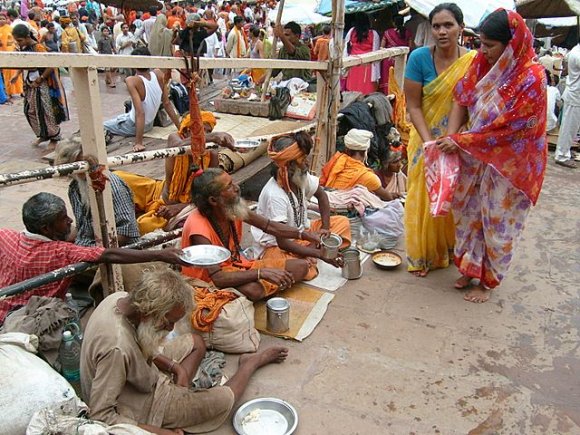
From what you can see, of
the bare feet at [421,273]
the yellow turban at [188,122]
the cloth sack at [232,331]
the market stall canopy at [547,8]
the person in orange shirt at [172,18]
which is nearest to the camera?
the cloth sack at [232,331]

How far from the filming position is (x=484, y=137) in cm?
341

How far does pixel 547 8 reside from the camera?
10469 mm

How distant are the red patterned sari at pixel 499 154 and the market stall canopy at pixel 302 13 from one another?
32.8ft

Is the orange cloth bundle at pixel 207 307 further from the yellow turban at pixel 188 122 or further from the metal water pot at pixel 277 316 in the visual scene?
the yellow turban at pixel 188 122

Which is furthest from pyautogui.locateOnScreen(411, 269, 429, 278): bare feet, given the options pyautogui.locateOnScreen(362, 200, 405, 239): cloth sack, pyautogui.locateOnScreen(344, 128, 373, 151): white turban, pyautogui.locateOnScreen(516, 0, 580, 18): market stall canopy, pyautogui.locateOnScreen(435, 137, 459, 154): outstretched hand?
pyautogui.locateOnScreen(516, 0, 580, 18): market stall canopy

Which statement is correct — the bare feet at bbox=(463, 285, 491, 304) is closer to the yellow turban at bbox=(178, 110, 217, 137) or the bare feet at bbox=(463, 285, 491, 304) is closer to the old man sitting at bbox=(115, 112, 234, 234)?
the old man sitting at bbox=(115, 112, 234, 234)

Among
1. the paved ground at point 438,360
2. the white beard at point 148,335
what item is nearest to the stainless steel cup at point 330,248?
the paved ground at point 438,360

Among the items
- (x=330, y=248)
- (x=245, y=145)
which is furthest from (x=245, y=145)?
(x=330, y=248)

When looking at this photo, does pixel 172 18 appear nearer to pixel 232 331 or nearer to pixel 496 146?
pixel 496 146

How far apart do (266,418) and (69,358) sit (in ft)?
3.25

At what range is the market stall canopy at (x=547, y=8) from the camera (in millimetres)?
10002

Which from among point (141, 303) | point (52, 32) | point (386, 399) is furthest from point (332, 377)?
point (52, 32)

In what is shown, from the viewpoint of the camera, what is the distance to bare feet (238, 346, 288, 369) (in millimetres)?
2924

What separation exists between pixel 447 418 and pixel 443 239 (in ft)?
5.55
